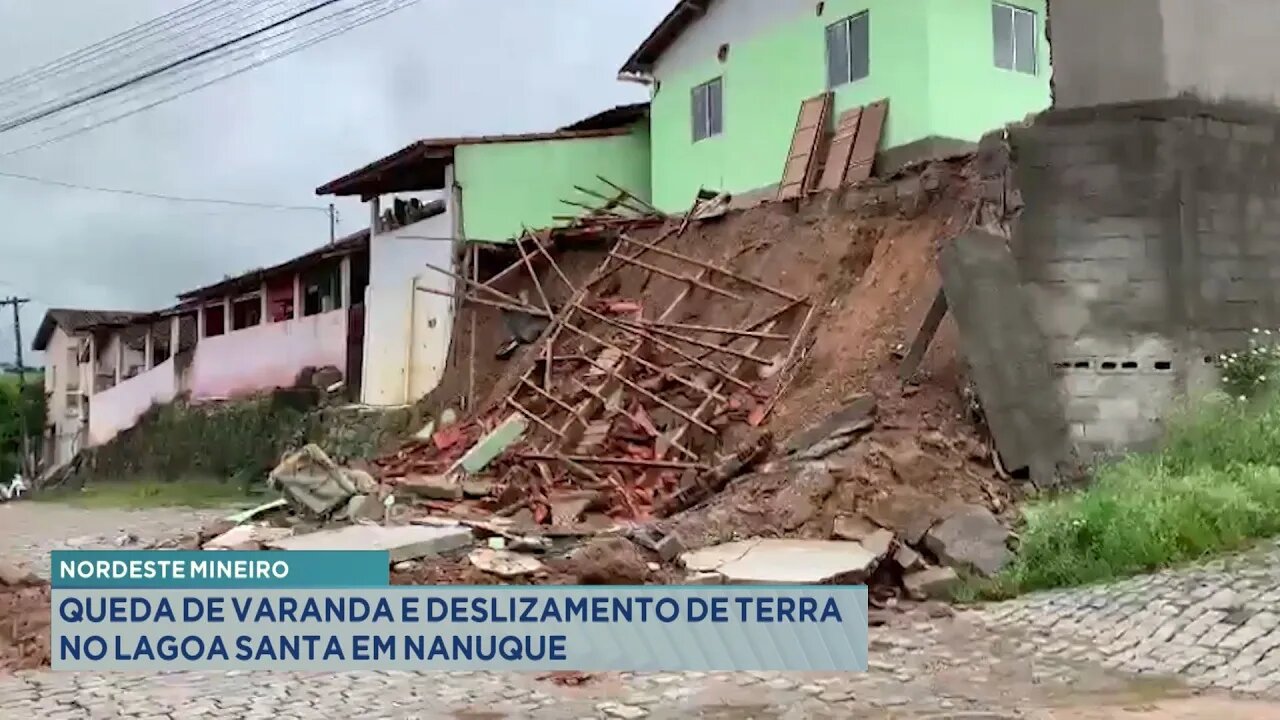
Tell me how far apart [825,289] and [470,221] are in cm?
704

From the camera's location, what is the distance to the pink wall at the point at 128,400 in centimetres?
2945

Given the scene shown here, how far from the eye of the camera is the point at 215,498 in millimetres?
19750

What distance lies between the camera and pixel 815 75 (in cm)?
1758

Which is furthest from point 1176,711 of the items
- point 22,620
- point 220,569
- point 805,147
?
point 805,147

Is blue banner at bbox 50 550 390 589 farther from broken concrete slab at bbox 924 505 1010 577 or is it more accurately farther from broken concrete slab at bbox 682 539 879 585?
broken concrete slab at bbox 924 505 1010 577

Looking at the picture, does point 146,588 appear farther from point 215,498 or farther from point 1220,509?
point 215,498

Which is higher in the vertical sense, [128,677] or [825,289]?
[825,289]

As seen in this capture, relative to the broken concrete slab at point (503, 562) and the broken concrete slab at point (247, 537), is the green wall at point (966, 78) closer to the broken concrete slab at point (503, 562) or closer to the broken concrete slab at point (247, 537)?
the broken concrete slab at point (503, 562)

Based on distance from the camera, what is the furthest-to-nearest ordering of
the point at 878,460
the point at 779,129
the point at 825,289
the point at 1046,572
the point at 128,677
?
the point at 779,129, the point at 825,289, the point at 878,460, the point at 1046,572, the point at 128,677

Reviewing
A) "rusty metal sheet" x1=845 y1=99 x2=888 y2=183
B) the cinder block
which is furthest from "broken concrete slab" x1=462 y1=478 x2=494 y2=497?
"rusty metal sheet" x1=845 y1=99 x2=888 y2=183

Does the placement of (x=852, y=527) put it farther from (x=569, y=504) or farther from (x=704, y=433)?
(x=704, y=433)

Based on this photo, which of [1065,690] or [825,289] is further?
[825,289]

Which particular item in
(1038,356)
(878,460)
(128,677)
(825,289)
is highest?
(825,289)

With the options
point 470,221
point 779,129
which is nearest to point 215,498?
point 470,221
